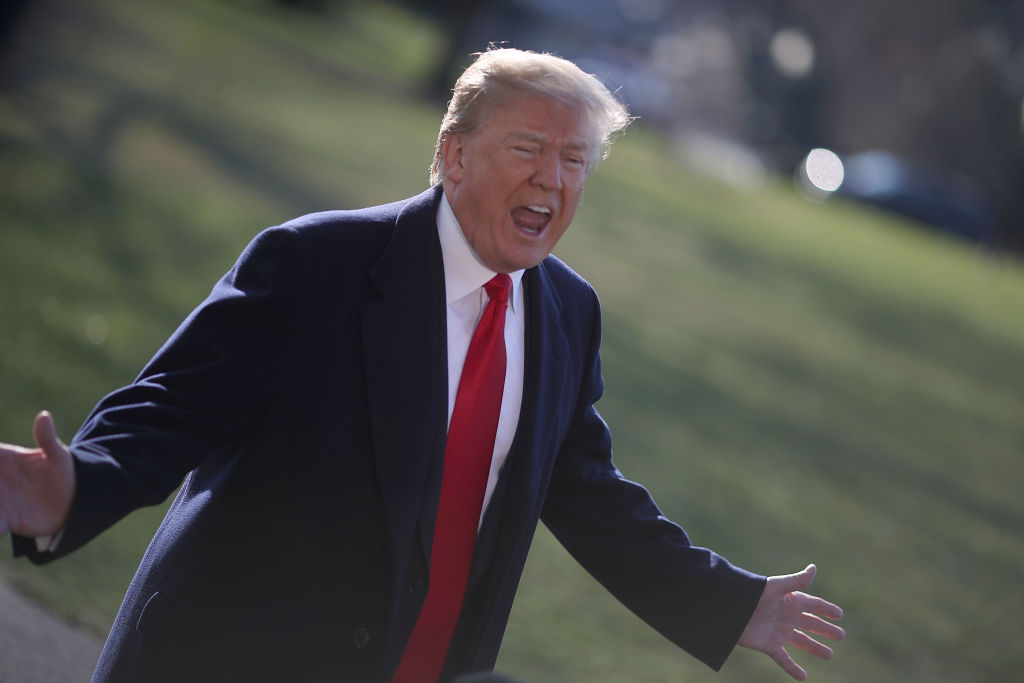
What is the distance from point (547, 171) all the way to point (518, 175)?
0.06m

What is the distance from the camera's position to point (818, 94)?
36.6 meters

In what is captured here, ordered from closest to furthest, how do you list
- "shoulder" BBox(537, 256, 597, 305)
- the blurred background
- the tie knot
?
the tie knot < "shoulder" BBox(537, 256, 597, 305) < the blurred background

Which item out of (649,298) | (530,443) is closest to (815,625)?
(530,443)

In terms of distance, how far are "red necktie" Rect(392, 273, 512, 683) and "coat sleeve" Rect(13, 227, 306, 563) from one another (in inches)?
16.5

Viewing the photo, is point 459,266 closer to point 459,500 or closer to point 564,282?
point 564,282

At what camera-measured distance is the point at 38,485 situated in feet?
7.22

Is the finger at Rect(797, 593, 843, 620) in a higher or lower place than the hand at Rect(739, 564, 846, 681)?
higher

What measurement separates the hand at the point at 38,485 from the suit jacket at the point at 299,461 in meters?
0.16

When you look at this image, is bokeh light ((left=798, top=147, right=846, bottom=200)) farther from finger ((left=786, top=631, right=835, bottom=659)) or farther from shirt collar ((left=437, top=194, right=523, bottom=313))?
shirt collar ((left=437, top=194, right=523, bottom=313))

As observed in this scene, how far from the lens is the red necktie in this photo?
2.67m

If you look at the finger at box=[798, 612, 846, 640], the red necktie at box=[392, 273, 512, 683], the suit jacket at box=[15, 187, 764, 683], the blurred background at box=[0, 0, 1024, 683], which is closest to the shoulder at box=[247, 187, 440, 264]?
the suit jacket at box=[15, 187, 764, 683]

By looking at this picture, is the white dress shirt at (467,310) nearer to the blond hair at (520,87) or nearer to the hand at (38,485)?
the blond hair at (520,87)

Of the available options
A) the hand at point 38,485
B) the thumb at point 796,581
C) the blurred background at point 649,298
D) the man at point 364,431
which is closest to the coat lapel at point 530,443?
the man at point 364,431

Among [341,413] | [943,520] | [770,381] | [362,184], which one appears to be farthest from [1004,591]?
[362,184]
